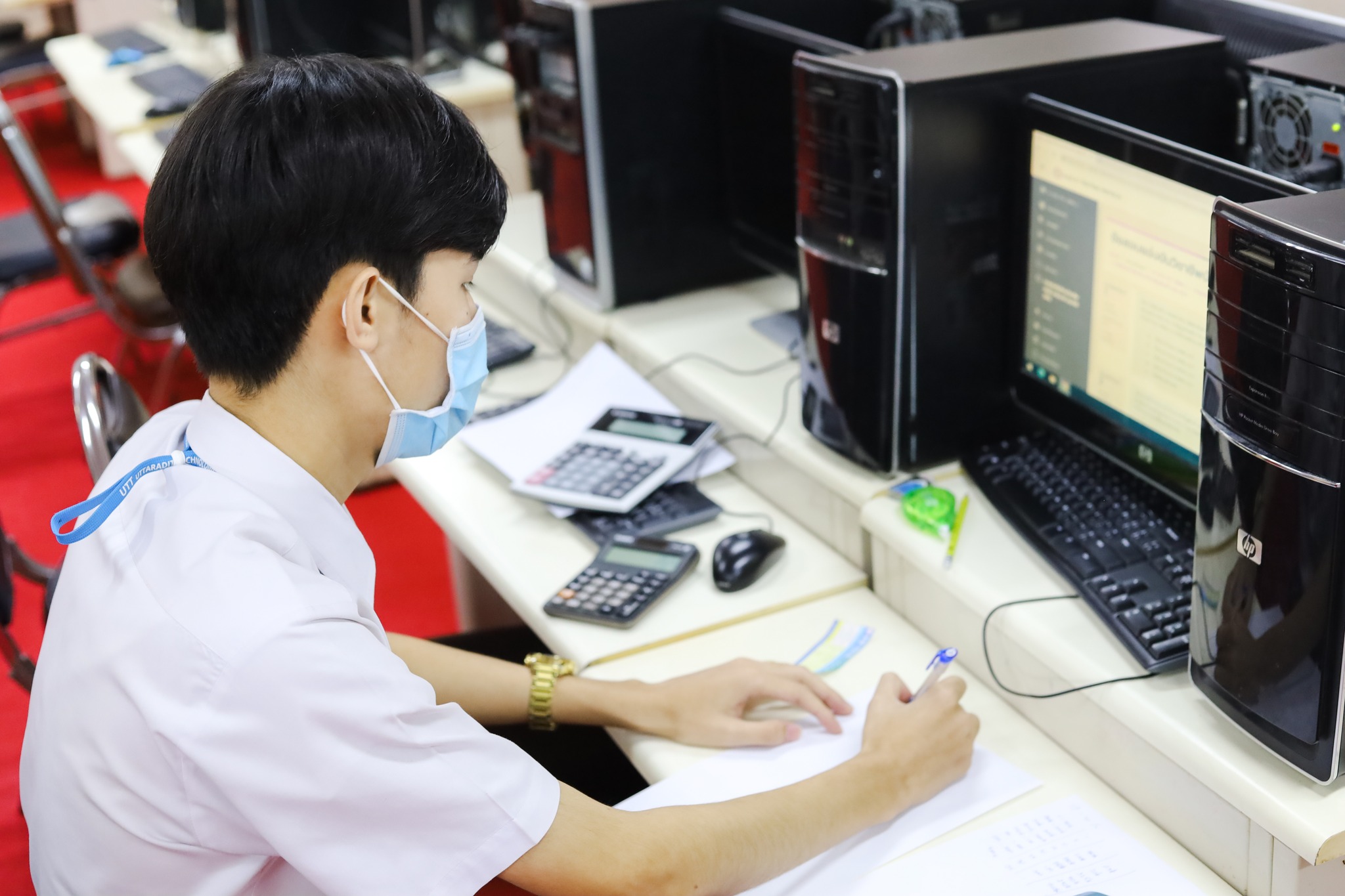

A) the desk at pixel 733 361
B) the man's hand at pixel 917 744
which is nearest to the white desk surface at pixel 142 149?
the desk at pixel 733 361

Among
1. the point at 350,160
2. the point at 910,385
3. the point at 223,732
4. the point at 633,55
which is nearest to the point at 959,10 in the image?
the point at 633,55

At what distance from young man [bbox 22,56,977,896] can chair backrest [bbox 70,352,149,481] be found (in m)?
0.48

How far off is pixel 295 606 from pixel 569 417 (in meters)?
0.94

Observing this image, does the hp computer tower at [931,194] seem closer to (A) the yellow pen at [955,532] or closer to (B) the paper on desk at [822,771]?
(A) the yellow pen at [955,532]

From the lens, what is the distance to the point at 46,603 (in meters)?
1.65

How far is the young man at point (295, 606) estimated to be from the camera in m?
0.82

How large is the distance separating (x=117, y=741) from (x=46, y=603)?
0.91m

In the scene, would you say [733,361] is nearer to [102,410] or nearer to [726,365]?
[726,365]

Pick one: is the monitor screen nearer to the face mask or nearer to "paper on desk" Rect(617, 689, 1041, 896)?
"paper on desk" Rect(617, 689, 1041, 896)

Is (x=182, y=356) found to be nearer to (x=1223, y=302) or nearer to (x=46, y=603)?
(x=46, y=603)

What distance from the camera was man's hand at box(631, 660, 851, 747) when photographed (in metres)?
1.17

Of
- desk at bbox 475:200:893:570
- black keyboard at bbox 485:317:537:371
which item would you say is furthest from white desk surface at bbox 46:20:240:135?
black keyboard at bbox 485:317:537:371

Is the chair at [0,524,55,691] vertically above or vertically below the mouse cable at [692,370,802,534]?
below

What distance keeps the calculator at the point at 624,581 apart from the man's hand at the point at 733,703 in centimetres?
16
